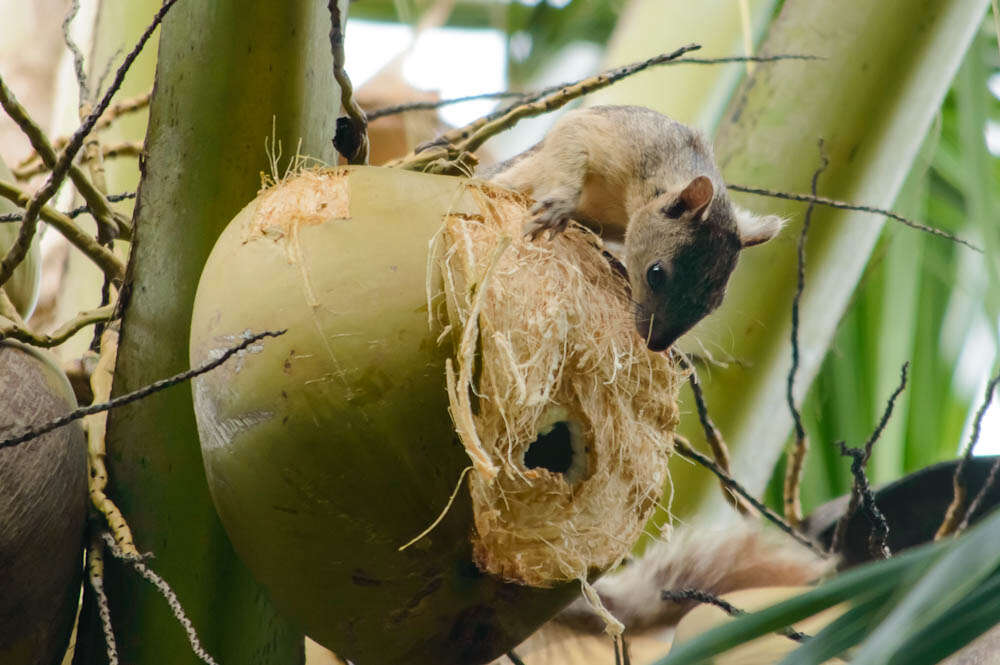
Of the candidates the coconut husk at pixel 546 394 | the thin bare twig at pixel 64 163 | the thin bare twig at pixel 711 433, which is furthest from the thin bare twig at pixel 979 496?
the thin bare twig at pixel 64 163

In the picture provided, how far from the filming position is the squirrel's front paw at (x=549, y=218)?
65.0 inches

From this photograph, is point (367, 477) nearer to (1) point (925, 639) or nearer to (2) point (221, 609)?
(2) point (221, 609)

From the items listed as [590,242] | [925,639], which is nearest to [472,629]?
[590,242]

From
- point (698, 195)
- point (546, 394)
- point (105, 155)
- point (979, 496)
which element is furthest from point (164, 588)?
point (698, 195)

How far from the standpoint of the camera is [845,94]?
8.28ft

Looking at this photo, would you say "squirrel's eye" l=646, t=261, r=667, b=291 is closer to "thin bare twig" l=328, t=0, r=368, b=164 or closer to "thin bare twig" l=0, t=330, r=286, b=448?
"thin bare twig" l=328, t=0, r=368, b=164

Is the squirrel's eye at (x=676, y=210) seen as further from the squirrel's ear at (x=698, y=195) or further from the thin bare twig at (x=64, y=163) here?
the thin bare twig at (x=64, y=163)

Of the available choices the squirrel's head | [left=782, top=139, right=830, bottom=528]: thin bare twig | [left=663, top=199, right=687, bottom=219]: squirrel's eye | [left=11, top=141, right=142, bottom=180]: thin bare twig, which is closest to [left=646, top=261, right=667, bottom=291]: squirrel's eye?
the squirrel's head

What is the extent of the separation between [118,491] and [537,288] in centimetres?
69

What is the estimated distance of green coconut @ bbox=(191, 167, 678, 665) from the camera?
1.41 meters

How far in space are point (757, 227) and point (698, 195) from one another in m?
0.14

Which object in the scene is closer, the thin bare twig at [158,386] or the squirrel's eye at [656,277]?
the thin bare twig at [158,386]

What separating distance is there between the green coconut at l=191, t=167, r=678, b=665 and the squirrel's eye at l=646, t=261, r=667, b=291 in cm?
93

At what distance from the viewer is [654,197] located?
8.95ft
